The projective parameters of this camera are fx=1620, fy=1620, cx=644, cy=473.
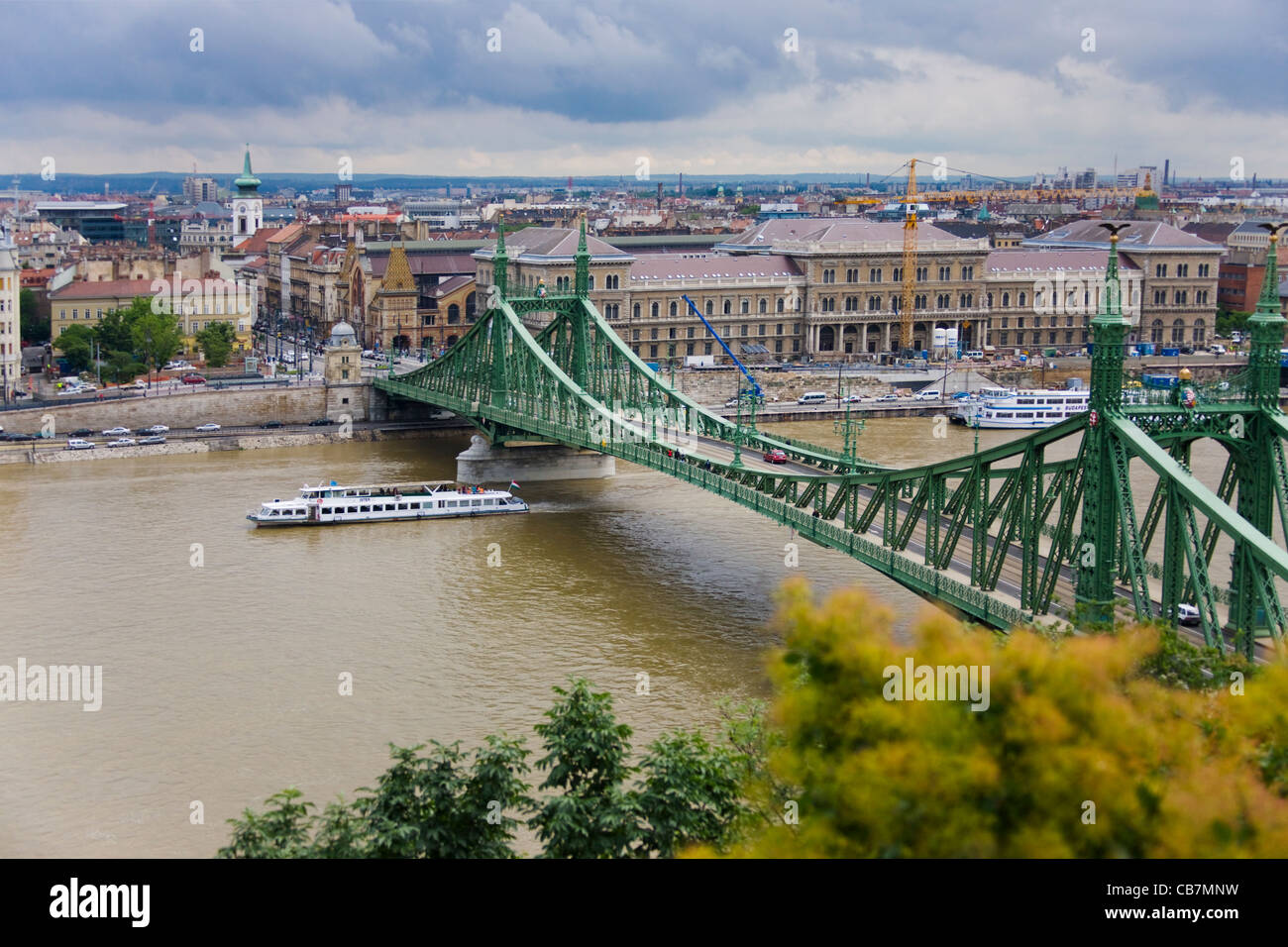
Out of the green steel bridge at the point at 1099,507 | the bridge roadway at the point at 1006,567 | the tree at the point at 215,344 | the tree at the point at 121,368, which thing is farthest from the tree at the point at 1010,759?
the tree at the point at 215,344

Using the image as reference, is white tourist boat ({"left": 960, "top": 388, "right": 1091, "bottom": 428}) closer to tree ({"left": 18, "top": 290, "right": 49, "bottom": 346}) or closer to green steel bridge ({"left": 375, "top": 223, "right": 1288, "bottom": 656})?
green steel bridge ({"left": 375, "top": 223, "right": 1288, "bottom": 656})

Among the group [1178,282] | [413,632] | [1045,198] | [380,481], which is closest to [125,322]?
[380,481]

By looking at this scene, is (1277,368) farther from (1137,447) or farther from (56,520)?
(56,520)

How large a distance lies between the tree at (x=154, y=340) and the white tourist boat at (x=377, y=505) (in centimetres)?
2252

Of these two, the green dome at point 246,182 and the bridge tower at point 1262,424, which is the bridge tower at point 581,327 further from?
the green dome at point 246,182

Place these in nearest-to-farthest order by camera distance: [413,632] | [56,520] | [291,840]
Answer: [291,840] < [413,632] < [56,520]

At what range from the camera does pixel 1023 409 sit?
62750 mm

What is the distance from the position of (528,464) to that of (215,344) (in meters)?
23.3

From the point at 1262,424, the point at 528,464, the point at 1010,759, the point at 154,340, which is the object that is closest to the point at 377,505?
the point at 528,464

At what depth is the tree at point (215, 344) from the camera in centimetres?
6700

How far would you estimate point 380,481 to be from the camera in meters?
Result: 48.1

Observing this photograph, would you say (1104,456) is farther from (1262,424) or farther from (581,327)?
(581,327)
